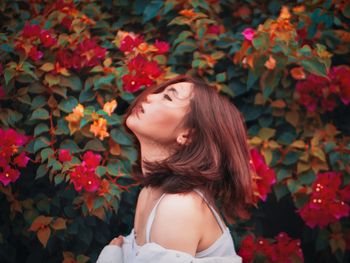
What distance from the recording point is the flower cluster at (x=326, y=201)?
7.43 feet

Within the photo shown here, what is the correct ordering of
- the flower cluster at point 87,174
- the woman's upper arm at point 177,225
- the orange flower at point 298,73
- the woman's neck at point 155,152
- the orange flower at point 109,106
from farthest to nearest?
the orange flower at point 298,73 < the orange flower at point 109,106 < the flower cluster at point 87,174 < the woman's neck at point 155,152 < the woman's upper arm at point 177,225

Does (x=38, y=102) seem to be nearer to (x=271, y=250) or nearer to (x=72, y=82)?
(x=72, y=82)

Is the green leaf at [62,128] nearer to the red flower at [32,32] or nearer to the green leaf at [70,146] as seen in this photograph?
the green leaf at [70,146]

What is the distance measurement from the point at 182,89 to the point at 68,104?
645mm

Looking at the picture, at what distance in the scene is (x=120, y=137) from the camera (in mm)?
2305

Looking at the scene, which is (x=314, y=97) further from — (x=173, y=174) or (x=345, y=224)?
(x=173, y=174)

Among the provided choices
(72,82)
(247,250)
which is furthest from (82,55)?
(247,250)

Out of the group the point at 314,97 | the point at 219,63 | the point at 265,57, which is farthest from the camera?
the point at 219,63

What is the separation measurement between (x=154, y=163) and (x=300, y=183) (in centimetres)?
79

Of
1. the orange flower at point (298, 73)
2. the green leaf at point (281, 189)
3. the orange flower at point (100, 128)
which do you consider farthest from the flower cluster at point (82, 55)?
the green leaf at point (281, 189)

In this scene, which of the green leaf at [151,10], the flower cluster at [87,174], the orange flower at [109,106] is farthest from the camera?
the green leaf at [151,10]

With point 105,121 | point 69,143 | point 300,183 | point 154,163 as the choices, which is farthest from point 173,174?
point 300,183

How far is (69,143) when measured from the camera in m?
2.27

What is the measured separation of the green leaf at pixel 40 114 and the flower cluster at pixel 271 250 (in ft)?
3.24
